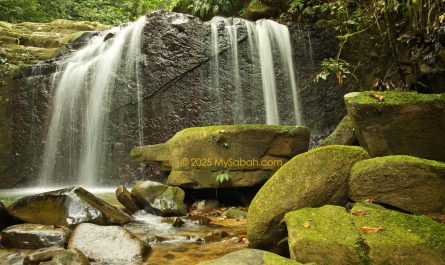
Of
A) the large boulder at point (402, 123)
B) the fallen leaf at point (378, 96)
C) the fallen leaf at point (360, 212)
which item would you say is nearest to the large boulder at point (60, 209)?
the fallen leaf at point (360, 212)

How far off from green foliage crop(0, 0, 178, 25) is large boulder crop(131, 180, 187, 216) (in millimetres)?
11502

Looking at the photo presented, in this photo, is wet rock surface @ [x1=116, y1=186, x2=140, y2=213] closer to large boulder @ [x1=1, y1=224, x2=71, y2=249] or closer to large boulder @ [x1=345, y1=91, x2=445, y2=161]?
large boulder @ [x1=1, y1=224, x2=71, y2=249]

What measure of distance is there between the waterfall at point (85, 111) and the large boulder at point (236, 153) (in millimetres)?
3530

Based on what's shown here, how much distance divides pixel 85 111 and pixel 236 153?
557 cm

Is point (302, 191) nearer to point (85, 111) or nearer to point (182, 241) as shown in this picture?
point (182, 241)

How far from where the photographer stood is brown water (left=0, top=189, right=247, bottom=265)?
4141 millimetres

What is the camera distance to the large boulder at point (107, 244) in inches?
160

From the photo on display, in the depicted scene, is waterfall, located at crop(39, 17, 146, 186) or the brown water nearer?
the brown water

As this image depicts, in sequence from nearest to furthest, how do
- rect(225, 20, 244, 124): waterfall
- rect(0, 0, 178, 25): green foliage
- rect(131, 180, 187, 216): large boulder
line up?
rect(131, 180, 187, 216): large boulder → rect(225, 20, 244, 124): waterfall → rect(0, 0, 178, 25): green foliage

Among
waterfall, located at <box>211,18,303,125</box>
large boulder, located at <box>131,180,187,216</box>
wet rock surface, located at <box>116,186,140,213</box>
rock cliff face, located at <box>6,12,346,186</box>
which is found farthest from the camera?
waterfall, located at <box>211,18,303,125</box>

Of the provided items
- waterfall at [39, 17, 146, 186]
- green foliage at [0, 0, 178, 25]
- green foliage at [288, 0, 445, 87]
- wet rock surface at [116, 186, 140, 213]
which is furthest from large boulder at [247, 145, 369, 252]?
green foliage at [0, 0, 178, 25]

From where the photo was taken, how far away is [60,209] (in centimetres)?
514

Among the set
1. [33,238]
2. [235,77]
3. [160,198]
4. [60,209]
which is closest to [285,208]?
[160,198]

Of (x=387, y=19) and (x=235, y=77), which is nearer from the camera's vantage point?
(x=387, y=19)
